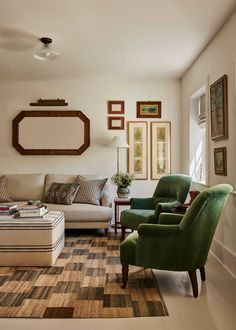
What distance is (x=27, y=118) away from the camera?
5555 mm

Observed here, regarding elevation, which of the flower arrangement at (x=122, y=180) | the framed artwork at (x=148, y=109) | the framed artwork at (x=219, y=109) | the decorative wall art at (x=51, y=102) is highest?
the decorative wall art at (x=51, y=102)

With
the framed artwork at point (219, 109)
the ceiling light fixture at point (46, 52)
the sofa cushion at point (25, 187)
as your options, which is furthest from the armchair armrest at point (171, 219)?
the sofa cushion at point (25, 187)

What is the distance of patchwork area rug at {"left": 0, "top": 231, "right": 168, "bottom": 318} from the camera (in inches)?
92.4

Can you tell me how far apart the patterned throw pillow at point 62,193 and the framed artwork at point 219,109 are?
2.23 m

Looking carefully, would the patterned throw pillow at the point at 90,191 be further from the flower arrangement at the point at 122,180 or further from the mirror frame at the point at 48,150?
the mirror frame at the point at 48,150

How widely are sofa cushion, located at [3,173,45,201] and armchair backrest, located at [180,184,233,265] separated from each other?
316cm

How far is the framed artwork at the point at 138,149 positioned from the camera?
220 inches

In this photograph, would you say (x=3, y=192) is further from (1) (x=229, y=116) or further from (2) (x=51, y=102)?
(1) (x=229, y=116)

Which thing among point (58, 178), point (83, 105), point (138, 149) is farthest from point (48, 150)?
point (138, 149)

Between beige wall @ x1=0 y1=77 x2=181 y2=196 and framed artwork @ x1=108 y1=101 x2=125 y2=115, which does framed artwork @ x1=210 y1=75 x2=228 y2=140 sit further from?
framed artwork @ x1=108 y1=101 x2=125 y2=115

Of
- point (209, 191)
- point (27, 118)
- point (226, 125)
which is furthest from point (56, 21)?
point (27, 118)

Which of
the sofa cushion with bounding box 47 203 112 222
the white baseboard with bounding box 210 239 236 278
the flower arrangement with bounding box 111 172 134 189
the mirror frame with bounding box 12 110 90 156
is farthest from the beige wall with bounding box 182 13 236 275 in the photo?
the mirror frame with bounding box 12 110 90 156

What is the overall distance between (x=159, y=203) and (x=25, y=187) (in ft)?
7.62

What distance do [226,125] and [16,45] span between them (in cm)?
260
